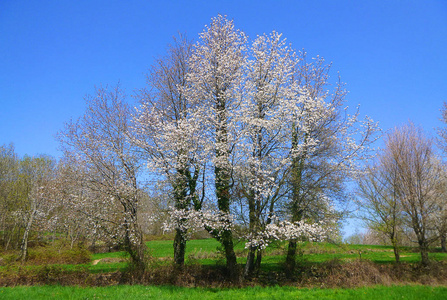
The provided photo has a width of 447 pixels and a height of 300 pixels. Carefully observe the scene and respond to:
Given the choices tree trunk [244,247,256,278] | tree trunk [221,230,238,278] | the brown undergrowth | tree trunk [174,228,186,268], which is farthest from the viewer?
tree trunk [174,228,186,268]

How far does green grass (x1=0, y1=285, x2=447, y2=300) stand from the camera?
40.0ft

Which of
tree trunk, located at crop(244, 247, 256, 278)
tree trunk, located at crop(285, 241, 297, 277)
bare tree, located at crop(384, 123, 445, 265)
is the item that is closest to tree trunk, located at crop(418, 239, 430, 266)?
bare tree, located at crop(384, 123, 445, 265)

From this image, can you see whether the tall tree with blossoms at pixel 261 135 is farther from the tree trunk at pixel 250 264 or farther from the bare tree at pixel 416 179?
the bare tree at pixel 416 179

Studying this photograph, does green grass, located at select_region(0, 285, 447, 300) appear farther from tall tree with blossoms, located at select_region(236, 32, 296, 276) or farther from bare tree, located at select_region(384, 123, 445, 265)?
bare tree, located at select_region(384, 123, 445, 265)

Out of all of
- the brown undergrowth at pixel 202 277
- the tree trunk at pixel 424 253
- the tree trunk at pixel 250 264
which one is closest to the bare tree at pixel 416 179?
the tree trunk at pixel 424 253

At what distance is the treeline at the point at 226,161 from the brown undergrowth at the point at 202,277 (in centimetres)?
66

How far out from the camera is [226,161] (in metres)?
14.7

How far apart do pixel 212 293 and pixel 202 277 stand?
2649mm

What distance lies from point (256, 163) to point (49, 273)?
38.8 feet

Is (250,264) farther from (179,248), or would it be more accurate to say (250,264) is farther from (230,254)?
(179,248)

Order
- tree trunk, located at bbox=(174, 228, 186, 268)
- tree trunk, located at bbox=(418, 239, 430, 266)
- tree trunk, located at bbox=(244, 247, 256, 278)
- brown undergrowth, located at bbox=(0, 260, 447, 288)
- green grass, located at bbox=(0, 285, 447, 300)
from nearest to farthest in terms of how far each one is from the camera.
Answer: green grass, located at bbox=(0, 285, 447, 300)
brown undergrowth, located at bbox=(0, 260, 447, 288)
tree trunk, located at bbox=(244, 247, 256, 278)
tree trunk, located at bbox=(174, 228, 186, 268)
tree trunk, located at bbox=(418, 239, 430, 266)

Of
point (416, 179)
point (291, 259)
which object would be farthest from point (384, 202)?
point (291, 259)

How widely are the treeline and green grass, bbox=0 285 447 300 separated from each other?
210 centimetres

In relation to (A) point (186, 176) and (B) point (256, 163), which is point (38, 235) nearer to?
(A) point (186, 176)
